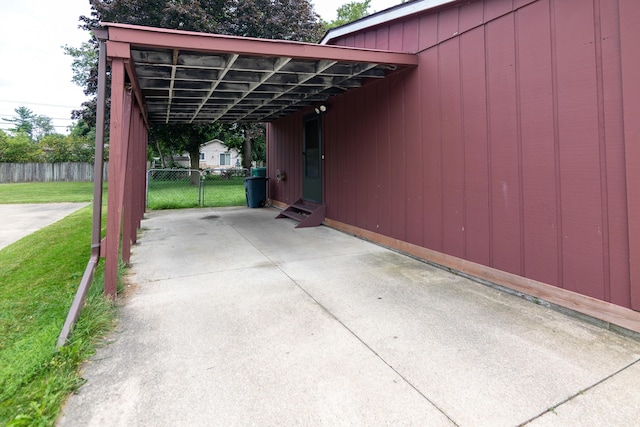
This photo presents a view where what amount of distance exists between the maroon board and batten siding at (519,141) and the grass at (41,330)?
3.35 m

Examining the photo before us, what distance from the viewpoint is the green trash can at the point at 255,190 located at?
9.73 m

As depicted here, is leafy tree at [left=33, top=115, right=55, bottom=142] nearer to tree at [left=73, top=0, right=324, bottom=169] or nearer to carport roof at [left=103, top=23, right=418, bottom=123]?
tree at [left=73, top=0, right=324, bottom=169]

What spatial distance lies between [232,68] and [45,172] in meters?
27.9

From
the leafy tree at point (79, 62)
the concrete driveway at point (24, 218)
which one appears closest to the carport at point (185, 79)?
the concrete driveway at point (24, 218)

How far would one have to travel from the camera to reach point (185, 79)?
4.48 metres

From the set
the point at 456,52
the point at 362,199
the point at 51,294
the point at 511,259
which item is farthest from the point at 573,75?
the point at 51,294

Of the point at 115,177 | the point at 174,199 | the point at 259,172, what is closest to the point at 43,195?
the point at 174,199

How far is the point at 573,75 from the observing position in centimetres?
257

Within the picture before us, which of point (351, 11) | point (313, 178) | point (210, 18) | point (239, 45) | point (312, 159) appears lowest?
point (313, 178)

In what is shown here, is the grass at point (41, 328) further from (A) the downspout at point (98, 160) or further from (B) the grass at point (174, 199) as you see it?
(B) the grass at point (174, 199)

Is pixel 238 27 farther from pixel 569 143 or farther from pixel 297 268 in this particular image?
pixel 569 143

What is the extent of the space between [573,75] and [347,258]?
9.39ft

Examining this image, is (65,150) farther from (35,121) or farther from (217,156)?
(35,121)

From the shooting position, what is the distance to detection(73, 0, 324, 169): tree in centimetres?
1335
